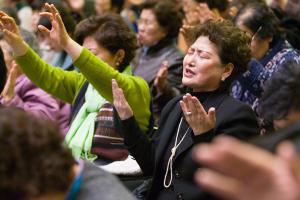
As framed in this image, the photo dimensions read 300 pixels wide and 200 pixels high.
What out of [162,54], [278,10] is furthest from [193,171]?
[278,10]

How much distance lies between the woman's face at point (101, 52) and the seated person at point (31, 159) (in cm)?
145

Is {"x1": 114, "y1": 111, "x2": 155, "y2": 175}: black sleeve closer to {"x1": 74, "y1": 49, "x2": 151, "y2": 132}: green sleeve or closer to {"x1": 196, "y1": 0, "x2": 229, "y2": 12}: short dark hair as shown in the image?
{"x1": 74, "y1": 49, "x2": 151, "y2": 132}: green sleeve

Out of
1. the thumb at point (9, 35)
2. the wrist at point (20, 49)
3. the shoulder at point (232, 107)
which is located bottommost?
the shoulder at point (232, 107)

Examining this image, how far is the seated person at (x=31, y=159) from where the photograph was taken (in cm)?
108

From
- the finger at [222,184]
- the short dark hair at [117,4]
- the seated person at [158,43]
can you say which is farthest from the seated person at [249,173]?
the short dark hair at [117,4]

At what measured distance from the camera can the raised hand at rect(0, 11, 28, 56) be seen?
2395mm

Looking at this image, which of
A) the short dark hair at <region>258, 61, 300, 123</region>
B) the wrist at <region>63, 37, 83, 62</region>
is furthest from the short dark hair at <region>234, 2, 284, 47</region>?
the short dark hair at <region>258, 61, 300, 123</region>

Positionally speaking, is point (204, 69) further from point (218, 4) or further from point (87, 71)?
point (218, 4)

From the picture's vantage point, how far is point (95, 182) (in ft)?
4.50

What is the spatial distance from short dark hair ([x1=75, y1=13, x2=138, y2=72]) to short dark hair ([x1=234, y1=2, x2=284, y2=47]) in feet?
1.75

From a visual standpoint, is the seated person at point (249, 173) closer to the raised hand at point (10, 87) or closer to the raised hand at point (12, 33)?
the raised hand at point (12, 33)

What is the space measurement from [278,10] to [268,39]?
2.63ft

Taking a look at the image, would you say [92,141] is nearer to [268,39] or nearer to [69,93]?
[69,93]

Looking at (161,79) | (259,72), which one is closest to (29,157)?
(259,72)
